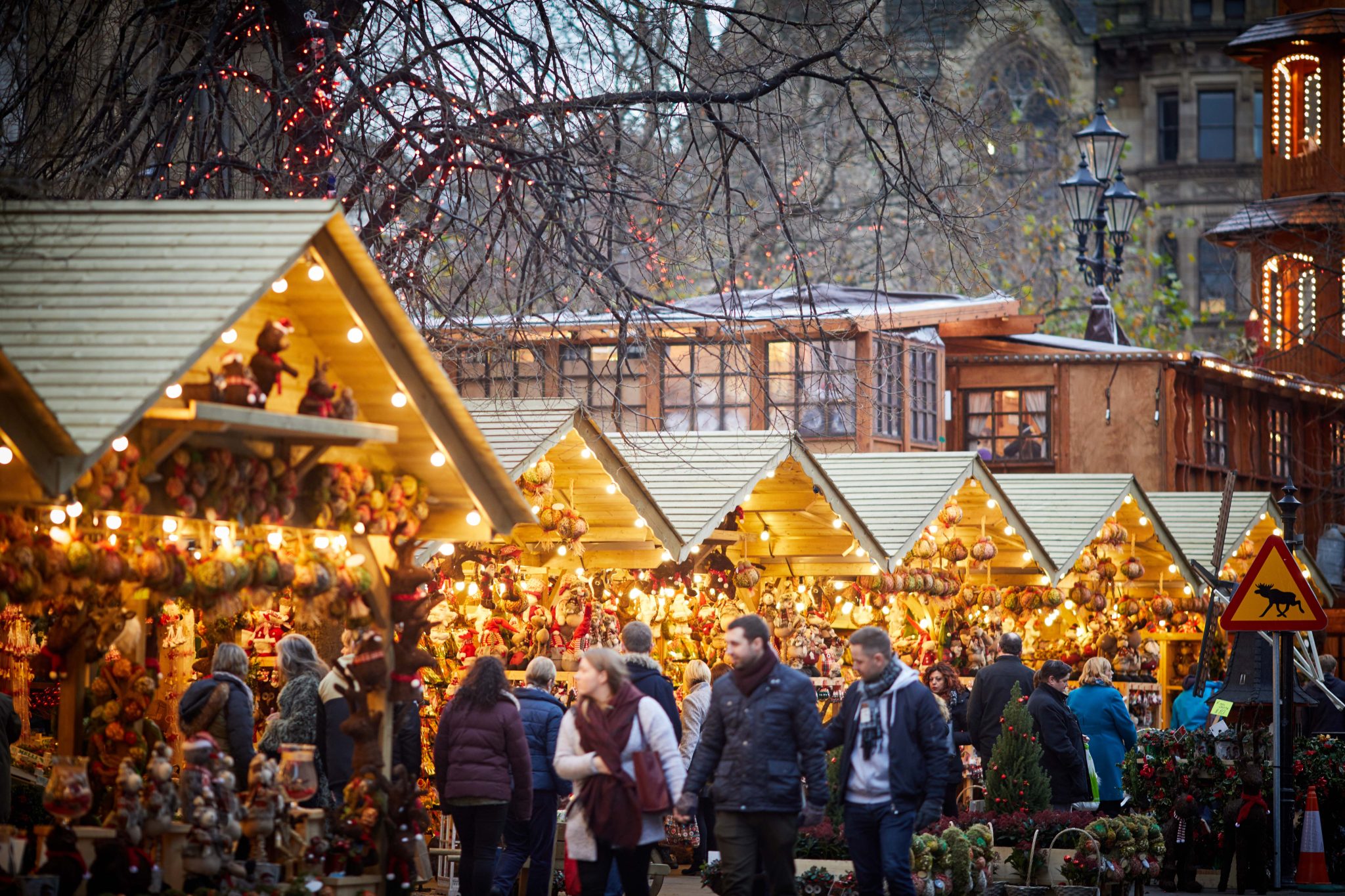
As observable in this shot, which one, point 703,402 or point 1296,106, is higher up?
point 1296,106

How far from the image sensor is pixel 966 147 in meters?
13.4

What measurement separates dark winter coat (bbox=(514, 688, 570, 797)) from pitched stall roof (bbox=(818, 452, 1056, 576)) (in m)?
5.04

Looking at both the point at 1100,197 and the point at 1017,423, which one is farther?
the point at 1017,423

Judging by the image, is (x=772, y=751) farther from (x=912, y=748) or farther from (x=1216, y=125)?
(x=1216, y=125)

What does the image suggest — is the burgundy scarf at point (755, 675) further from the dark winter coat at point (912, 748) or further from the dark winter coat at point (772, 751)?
the dark winter coat at point (912, 748)

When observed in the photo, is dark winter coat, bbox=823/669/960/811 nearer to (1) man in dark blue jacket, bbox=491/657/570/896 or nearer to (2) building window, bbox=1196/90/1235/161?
(1) man in dark blue jacket, bbox=491/657/570/896

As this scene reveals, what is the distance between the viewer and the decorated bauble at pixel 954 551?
1836 centimetres

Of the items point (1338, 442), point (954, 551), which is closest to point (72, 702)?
point (954, 551)

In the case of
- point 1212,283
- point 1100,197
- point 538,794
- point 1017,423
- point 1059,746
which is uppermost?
point 1212,283

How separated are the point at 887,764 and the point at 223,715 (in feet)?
12.0

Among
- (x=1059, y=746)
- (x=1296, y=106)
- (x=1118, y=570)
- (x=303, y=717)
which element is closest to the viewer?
(x=303, y=717)

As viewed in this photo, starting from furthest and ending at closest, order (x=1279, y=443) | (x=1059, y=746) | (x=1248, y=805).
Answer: (x=1279, y=443) → (x=1248, y=805) → (x=1059, y=746)

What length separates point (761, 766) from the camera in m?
9.85

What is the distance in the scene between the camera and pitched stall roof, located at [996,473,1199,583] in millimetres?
19438
